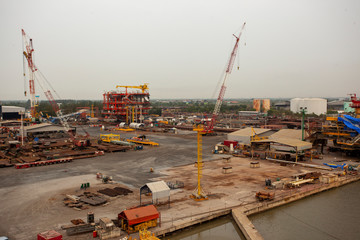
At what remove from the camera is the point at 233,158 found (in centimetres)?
3550

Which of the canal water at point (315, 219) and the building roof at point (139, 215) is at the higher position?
the building roof at point (139, 215)

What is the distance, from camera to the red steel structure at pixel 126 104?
8362 centimetres

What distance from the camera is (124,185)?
23375 mm

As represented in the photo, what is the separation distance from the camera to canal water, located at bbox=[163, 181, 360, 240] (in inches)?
618

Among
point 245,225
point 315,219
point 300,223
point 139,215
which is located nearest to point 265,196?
point 300,223

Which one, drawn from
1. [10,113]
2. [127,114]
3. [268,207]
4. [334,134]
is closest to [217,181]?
[268,207]

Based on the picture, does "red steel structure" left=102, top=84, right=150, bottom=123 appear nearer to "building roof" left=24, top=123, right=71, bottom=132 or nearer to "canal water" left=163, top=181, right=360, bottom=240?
"building roof" left=24, top=123, right=71, bottom=132

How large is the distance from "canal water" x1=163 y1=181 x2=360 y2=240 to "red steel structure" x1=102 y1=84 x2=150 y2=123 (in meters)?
65.0

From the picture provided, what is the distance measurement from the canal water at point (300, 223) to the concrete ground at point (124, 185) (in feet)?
3.41

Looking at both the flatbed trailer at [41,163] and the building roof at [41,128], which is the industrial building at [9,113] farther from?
the flatbed trailer at [41,163]

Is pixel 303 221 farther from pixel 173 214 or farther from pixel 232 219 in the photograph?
pixel 173 214

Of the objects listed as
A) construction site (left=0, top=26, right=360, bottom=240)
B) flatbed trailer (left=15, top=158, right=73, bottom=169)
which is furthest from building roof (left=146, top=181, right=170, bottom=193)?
flatbed trailer (left=15, top=158, right=73, bottom=169)

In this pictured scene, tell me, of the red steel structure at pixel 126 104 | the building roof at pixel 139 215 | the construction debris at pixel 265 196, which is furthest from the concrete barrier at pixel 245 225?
the red steel structure at pixel 126 104

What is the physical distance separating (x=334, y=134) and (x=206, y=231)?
1106 inches
